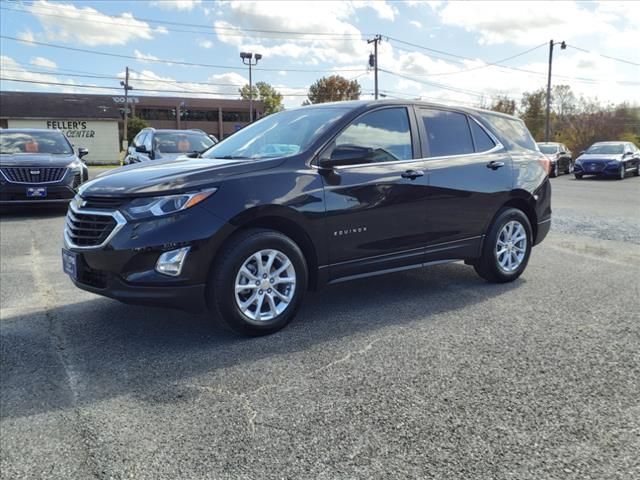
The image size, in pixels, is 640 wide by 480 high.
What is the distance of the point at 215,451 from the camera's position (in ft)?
8.45

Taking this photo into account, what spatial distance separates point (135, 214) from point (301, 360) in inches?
58.6

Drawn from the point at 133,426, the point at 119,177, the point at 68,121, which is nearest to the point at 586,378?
Answer: the point at 133,426

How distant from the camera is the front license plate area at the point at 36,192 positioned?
9914 millimetres

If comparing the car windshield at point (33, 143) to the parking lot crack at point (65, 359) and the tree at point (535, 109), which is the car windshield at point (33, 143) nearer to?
the parking lot crack at point (65, 359)

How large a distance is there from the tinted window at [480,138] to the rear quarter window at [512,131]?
222mm

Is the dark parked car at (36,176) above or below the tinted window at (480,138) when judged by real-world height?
below

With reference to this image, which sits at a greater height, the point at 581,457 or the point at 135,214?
the point at 135,214

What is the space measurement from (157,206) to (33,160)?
7710 millimetres

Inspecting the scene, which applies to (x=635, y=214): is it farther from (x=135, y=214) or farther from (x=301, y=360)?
(x=135, y=214)

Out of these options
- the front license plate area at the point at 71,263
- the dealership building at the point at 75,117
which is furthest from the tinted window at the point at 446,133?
the dealership building at the point at 75,117

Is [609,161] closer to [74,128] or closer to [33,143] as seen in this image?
[33,143]

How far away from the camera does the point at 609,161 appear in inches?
858

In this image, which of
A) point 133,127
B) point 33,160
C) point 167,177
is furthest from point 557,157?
point 133,127

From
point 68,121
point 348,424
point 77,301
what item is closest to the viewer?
point 348,424
